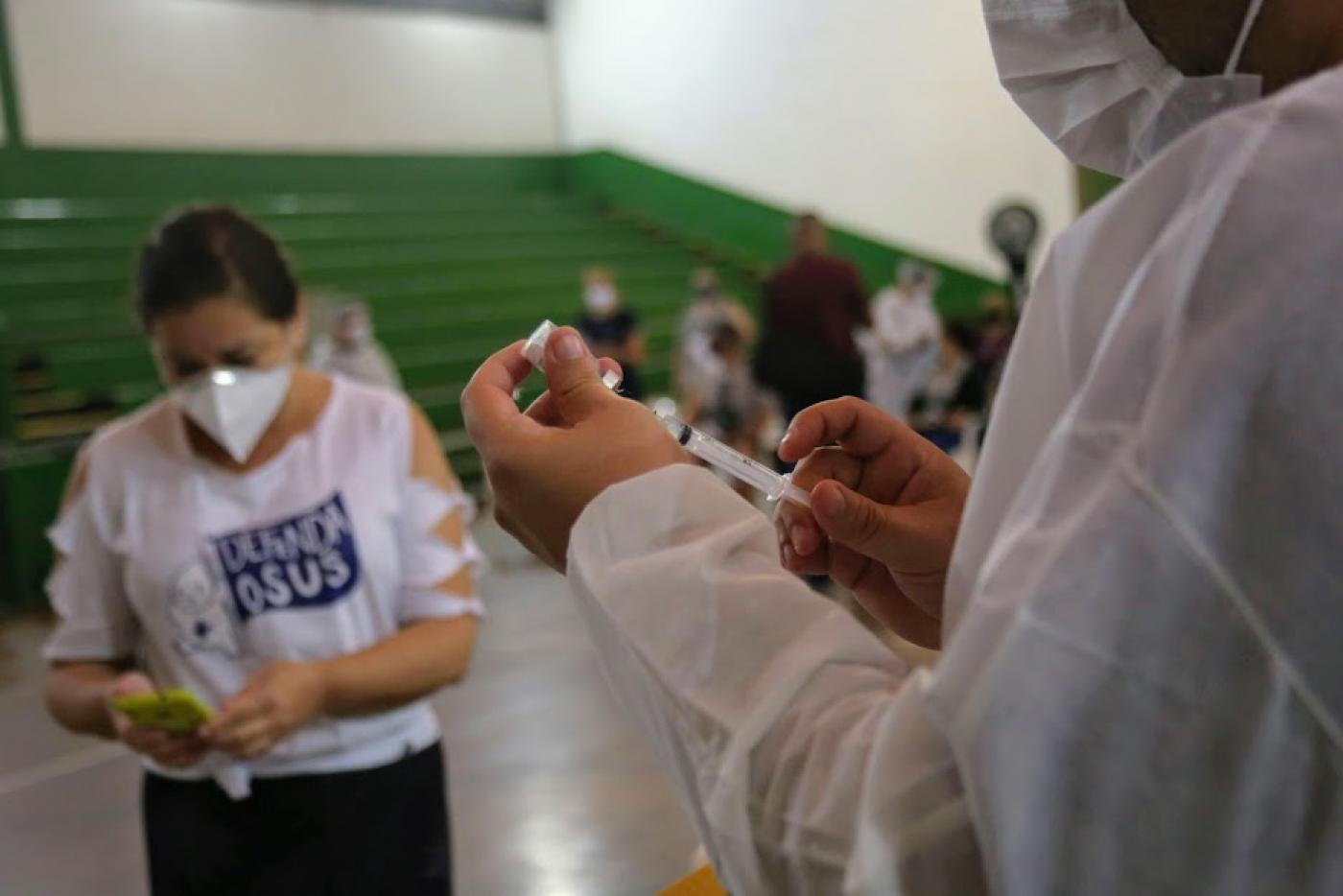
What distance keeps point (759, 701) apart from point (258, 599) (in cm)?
106

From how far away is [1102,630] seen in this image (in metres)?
0.48

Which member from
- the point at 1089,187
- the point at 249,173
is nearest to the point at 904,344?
the point at 1089,187

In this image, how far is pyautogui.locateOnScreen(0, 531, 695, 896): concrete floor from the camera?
3.06 metres

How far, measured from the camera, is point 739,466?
832 mm

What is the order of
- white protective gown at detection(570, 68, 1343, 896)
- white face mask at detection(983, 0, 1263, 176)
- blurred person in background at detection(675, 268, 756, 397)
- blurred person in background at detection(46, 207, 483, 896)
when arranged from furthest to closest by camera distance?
1. blurred person in background at detection(675, 268, 756, 397)
2. blurred person in background at detection(46, 207, 483, 896)
3. white face mask at detection(983, 0, 1263, 176)
4. white protective gown at detection(570, 68, 1343, 896)

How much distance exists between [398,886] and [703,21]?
4880 millimetres

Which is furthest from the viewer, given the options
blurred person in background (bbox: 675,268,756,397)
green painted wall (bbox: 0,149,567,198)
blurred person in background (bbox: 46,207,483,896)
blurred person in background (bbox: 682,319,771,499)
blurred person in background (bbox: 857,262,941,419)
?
green painted wall (bbox: 0,149,567,198)

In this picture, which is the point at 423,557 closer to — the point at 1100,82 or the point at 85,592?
the point at 85,592

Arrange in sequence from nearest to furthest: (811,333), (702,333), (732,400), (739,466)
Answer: (739,466), (811,333), (732,400), (702,333)

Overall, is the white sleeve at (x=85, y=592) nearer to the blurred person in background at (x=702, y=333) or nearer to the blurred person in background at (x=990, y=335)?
the blurred person in background at (x=990, y=335)

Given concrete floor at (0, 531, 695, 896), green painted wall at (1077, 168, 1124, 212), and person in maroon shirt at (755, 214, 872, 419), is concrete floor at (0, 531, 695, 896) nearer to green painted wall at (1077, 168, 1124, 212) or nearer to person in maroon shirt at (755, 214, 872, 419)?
person in maroon shirt at (755, 214, 872, 419)

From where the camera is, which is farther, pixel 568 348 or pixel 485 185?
pixel 485 185

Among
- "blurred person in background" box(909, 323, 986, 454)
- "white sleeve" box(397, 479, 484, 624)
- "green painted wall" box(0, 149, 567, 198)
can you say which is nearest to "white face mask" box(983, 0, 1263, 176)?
"white sleeve" box(397, 479, 484, 624)

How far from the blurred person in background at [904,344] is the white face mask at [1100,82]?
5.34 meters
